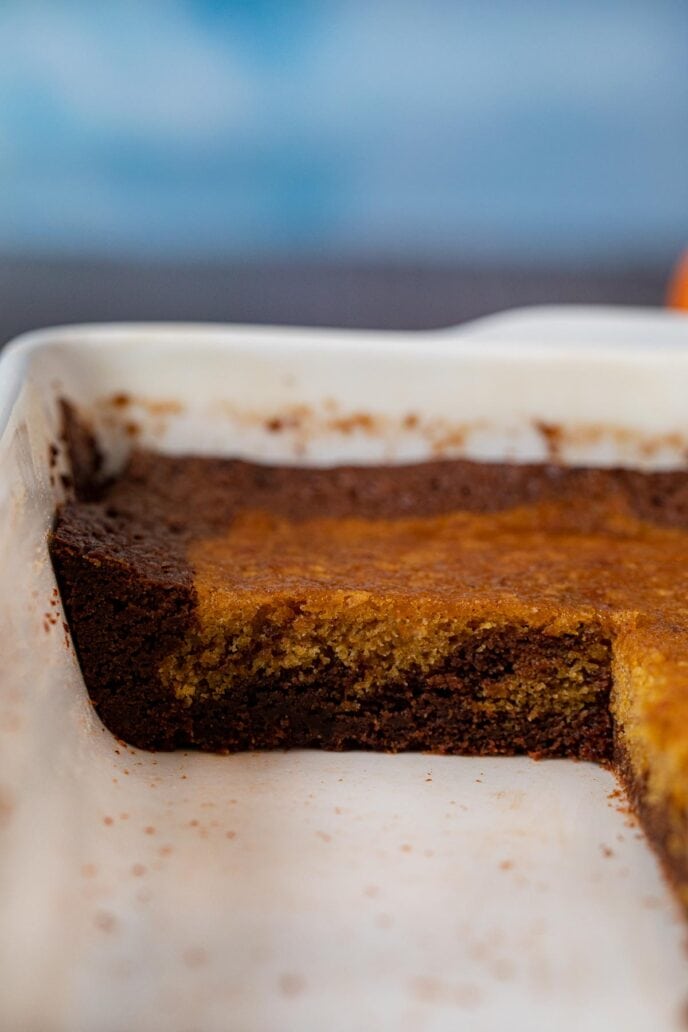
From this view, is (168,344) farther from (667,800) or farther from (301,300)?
(301,300)

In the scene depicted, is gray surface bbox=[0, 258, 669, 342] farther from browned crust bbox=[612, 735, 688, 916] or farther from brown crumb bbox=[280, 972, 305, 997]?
brown crumb bbox=[280, 972, 305, 997]

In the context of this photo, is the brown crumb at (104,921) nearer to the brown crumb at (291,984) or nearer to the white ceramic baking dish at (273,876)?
the white ceramic baking dish at (273,876)

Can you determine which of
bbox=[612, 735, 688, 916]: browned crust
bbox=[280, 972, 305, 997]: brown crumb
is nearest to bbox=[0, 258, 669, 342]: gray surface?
bbox=[612, 735, 688, 916]: browned crust

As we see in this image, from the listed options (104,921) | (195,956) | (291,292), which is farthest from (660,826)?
(291,292)

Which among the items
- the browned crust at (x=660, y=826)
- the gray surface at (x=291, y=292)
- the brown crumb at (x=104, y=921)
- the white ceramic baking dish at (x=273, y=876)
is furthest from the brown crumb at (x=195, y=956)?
the gray surface at (x=291, y=292)

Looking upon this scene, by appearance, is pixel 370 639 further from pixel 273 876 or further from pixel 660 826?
pixel 660 826

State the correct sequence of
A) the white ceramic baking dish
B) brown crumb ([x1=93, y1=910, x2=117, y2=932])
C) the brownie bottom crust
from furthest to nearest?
the brownie bottom crust < brown crumb ([x1=93, y1=910, x2=117, y2=932]) < the white ceramic baking dish

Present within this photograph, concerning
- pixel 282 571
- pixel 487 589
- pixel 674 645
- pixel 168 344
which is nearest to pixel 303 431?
pixel 168 344
